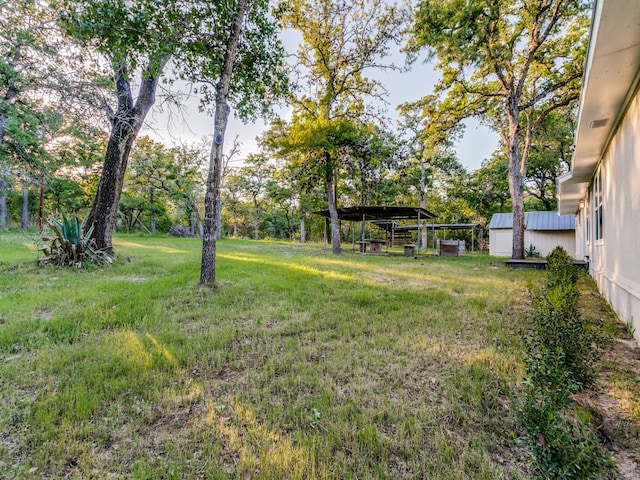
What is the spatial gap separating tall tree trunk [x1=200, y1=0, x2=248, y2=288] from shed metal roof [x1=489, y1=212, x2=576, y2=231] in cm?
1889

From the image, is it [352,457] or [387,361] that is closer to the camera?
[352,457]

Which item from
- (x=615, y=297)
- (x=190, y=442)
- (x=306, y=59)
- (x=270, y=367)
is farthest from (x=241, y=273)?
(x=306, y=59)

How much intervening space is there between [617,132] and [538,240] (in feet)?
52.4

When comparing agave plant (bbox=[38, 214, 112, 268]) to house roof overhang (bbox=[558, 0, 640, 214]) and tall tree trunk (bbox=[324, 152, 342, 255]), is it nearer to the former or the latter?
house roof overhang (bbox=[558, 0, 640, 214])

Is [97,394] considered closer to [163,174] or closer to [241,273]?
[241,273]

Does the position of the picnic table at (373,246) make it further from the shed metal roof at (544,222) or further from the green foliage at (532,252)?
the green foliage at (532,252)

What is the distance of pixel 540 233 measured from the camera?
17359mm

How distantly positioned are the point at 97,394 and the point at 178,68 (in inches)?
245

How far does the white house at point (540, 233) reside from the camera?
16438 mm

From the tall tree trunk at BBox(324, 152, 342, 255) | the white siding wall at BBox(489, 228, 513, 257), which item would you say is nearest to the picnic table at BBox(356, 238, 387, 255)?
the tall tree trunk at BBox(324, 152, 342, 255)

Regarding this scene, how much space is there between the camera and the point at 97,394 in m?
2.16

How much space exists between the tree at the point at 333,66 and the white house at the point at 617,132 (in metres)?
9.71

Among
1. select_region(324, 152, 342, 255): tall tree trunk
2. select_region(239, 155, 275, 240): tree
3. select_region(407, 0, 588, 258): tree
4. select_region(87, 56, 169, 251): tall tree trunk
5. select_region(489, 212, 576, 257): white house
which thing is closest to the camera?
select_region(87, 56, 169, 251): tall tree trunk

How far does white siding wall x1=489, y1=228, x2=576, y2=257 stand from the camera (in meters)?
16.5
